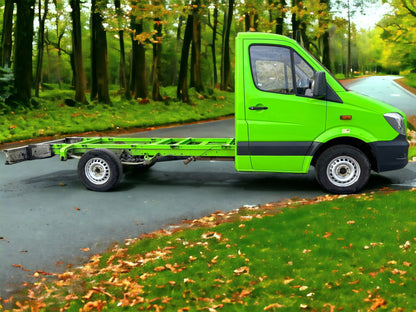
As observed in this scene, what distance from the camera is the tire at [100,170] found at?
28.9ft

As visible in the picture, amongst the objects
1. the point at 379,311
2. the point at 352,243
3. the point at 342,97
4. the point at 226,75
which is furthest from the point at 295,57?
the point at 226,75

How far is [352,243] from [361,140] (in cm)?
320

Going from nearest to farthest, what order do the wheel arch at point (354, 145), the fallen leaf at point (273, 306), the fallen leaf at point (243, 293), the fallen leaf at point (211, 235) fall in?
the fallen leaf at point (273, 306)
the fallen leaf at point (243, 293)
the fallen leaf at point (211, 235)
the wheel arch at point (354, 145)

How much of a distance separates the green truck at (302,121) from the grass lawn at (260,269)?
62.5 inches

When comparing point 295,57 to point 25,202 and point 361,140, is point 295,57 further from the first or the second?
point 25,202

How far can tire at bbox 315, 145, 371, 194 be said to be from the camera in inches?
325

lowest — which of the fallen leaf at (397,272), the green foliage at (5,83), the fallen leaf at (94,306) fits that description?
the fallen leaf at (94,306)

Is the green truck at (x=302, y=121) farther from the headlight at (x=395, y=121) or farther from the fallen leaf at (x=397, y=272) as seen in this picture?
the fallen leaf at (x=397, y=272)

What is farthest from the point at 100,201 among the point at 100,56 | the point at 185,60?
the point at 185,60

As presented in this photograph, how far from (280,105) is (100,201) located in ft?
11.5

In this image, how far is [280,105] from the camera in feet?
26.8

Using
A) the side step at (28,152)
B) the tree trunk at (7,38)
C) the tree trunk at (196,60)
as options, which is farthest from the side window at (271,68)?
the tree trunk at (196,60)

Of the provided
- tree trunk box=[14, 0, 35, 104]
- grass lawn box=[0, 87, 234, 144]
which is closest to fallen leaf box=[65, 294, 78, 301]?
grass lawn box=[0, 87, 234, 144]

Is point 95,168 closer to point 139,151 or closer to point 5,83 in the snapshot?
point 139,151
